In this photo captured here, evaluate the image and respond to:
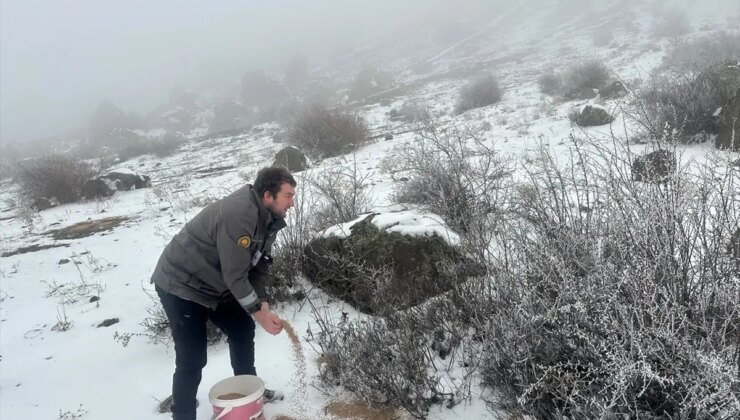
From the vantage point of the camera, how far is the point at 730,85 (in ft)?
21.8

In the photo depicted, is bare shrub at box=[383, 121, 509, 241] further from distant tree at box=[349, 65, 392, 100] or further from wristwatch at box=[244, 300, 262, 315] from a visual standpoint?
distant tree at box=[349, 65, 392, 100]

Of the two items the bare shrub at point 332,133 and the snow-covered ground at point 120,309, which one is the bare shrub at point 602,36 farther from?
the bare shrub at point 332,133

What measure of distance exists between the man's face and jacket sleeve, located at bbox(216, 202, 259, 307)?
0.47 feet

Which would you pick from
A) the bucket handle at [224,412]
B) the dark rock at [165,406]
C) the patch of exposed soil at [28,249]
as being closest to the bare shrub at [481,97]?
the patch of exposed soil at [28,249]

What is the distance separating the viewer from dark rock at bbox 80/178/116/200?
940 centimetres

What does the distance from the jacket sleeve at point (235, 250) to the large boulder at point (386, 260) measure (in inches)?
37.3

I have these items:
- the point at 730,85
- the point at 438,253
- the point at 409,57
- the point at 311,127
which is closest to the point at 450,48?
the point at 409,57

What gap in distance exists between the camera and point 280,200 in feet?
7.99

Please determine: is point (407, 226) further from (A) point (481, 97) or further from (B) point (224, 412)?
(A) point (481, 97)

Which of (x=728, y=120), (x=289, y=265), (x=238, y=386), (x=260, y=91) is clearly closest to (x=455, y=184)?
(x=289, y=265)

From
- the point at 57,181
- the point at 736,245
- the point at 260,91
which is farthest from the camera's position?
the point at 260,91

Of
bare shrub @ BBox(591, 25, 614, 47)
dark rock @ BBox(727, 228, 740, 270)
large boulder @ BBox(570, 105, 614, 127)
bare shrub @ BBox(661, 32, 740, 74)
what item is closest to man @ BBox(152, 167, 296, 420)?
dark rock @ BBox(727, 228, 740, 270)

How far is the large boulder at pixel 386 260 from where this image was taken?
323cm

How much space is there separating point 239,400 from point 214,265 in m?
0.68
